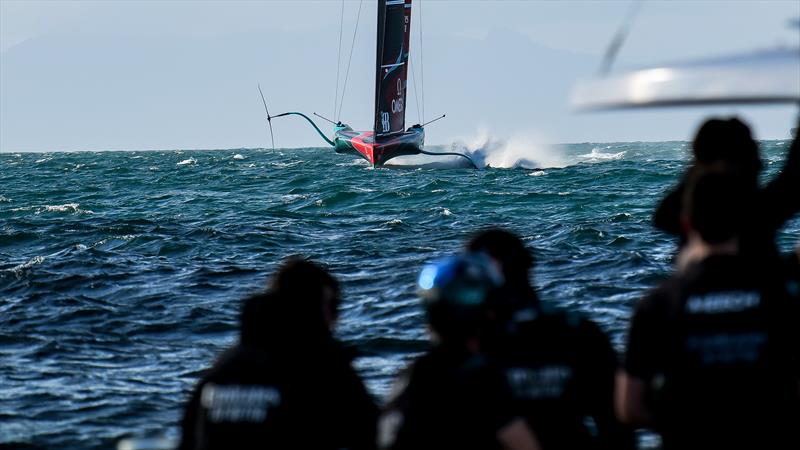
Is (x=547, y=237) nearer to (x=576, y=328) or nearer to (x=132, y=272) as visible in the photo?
(x=132, y=272)

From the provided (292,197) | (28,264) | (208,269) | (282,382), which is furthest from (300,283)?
(292,197)

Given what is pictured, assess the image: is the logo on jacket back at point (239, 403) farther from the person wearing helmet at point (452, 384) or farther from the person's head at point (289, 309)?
the person wearing helmet at point (452, 384)

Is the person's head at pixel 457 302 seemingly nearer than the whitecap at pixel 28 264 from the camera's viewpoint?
Yes

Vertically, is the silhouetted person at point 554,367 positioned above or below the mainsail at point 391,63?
below

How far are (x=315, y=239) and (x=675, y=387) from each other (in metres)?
21.0

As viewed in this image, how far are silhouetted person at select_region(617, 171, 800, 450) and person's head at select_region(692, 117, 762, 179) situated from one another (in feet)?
2.42

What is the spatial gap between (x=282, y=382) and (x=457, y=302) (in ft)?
2.64

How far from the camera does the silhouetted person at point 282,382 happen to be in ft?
13.8

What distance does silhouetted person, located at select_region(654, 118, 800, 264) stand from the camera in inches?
181

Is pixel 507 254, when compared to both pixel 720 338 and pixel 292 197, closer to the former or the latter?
pixel 720 338

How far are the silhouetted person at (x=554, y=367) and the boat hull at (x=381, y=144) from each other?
52.6 metres

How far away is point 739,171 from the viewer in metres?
4.47

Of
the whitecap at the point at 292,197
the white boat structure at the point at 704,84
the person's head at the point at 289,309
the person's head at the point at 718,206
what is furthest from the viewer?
the whitecap at the point at 292,197

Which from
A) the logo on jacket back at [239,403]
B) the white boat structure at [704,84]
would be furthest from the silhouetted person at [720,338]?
the logo on jacket back at [239,403]
